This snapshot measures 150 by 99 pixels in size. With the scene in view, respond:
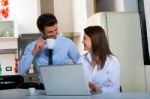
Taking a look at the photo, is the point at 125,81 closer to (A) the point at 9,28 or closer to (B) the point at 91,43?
(B) the point at 91,43

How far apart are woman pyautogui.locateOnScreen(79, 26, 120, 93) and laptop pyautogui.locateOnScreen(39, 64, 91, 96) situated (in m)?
0.40

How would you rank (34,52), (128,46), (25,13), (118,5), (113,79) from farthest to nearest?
1. (25,13)
2. (118,5)
3. (128,46)
4. (34,52)
5. (113,79)

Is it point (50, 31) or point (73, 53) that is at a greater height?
point (50, 31)

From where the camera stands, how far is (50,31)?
2.47 m

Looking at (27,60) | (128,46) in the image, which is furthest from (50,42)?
(128,46)

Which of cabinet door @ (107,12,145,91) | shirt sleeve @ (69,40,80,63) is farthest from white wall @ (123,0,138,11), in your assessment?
shirt sleeve @ (69,40,80,63)

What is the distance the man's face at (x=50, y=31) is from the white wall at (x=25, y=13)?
2663 millimetres

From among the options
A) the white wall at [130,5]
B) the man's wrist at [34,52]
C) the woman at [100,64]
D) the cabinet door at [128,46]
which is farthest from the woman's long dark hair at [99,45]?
the white wall at [130,5]

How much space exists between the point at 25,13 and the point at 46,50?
8.88 feet

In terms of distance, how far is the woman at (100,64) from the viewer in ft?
7.40

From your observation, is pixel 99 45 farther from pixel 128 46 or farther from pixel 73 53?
pixel 128 46

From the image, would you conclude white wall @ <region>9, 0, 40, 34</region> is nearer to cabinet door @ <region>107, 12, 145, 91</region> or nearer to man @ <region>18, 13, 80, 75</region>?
cabinet door @ <region>107, 12, 145, 91</region>

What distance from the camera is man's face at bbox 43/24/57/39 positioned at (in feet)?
8.07

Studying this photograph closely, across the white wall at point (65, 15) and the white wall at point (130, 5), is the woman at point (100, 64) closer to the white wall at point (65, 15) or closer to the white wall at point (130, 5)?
the white wall at point (130, 5)
